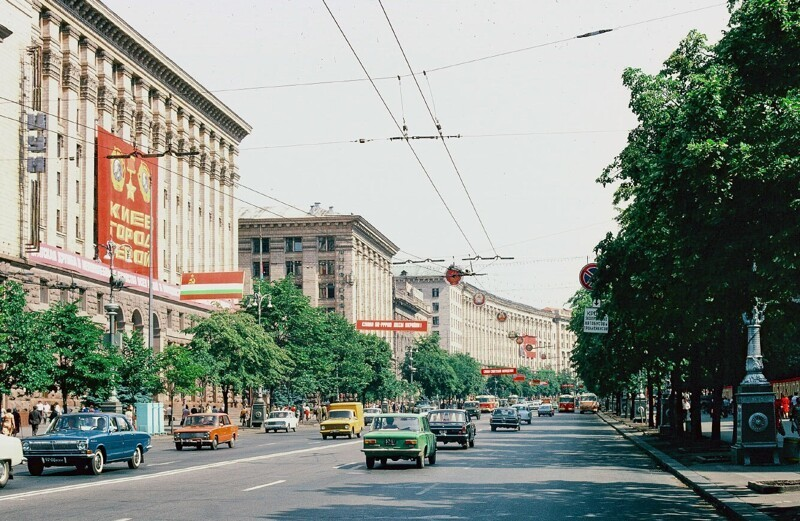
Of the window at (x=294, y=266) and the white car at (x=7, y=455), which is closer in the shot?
the white car at (x=7, y=455)

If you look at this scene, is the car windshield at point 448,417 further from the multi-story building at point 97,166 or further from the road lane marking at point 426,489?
the road lane marking at point 426,489

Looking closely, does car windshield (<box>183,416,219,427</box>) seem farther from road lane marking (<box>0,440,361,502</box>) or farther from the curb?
the curb

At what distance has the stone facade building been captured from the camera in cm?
5941

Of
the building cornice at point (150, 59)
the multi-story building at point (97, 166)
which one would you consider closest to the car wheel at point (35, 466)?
the multi-story building at point (97, 166)

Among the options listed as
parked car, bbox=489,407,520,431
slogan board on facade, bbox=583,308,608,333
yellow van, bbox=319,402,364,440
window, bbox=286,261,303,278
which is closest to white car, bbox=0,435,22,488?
slogan board on facade, bbox=583,308,608,333

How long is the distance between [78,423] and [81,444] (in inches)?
48.7

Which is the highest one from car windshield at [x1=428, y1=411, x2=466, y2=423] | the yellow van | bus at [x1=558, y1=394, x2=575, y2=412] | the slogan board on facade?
the slogan board on facade

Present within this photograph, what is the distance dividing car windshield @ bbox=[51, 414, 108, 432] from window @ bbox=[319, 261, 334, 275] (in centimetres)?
10689

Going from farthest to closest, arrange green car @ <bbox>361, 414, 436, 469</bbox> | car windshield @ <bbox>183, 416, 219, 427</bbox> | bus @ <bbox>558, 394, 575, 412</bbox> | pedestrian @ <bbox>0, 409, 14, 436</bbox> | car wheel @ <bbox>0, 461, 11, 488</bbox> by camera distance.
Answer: bus @ <bbox>558, 394, 575, 412</bbox> < car windshield @ <bbox>183, 416, 219, 427</bbox> < pedestrian @ <bbox>0, 409, 14, 436</bbox> < green car @ <bbox>361, 414, 436, 469</bbox> < car wheel @ <bbox>0, 461, 11, 488</bbox>

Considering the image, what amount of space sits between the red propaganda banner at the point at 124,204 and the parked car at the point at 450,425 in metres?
28.8

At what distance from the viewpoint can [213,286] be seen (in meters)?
68.5

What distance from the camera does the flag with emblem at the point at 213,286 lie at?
6725cm

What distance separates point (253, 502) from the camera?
19.5 metres

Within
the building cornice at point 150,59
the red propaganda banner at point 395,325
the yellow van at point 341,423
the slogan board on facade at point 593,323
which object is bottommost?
the yellow van at point 341,423
